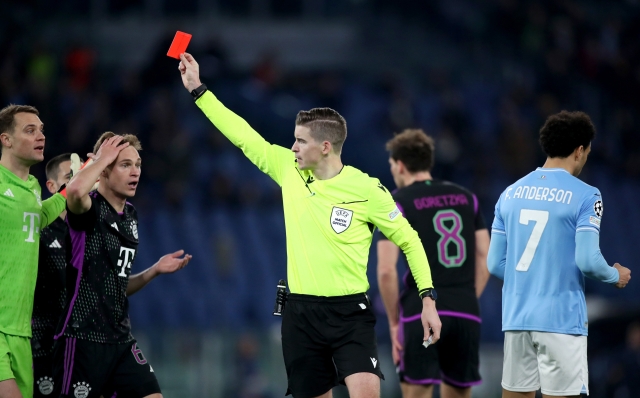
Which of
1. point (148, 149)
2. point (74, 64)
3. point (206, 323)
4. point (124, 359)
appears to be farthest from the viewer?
point (74, 64)

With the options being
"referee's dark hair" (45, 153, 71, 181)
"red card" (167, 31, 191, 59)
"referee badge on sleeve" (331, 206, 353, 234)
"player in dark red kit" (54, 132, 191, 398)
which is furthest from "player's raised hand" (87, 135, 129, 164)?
"referee badge on sleeve" (331, 206, 353, 234)

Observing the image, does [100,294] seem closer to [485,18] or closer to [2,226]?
[2,226]

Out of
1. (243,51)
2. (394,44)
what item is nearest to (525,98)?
(394,44)

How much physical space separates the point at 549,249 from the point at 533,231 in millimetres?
153

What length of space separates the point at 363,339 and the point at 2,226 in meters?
2.45

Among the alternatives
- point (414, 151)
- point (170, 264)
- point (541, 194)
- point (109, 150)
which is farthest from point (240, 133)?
point (541, 194)

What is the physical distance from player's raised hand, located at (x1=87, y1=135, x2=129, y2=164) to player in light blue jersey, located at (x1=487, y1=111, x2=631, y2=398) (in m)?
2.56

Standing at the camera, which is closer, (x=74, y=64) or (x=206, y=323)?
(x=206, y=323)

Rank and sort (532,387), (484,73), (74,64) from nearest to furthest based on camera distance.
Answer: (532,387) → (74,64) → (484,73)

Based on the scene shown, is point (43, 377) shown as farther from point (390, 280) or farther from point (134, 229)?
point (390, 280)

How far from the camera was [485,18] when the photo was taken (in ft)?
63.5

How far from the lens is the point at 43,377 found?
626 centimetres

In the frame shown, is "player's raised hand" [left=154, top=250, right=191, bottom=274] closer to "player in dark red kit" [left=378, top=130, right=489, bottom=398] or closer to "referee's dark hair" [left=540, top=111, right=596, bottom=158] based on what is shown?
"player in dark red kit" [left=378, top=130, right=489, bottom=398]

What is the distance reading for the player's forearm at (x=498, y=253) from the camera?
604 cm
